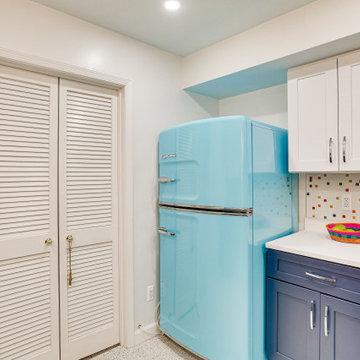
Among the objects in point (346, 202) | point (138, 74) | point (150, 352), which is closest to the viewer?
point (346, 202)

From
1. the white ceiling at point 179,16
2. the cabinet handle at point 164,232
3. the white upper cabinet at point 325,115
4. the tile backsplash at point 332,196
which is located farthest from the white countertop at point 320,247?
the white ceiling at point 179,16

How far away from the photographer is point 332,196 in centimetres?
207

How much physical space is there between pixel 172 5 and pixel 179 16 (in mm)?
132

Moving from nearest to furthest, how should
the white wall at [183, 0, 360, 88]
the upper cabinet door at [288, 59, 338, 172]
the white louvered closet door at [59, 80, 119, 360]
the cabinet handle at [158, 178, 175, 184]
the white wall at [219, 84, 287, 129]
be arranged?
the white wall at [183, 0, 360, 88], the upper cabinet door at [288, 59, 338, 172], the white louvered closet door at [59, 80, 119, 360], the cabinet handle at [158, 178, 175, 184], the white wall at [219, 84, 287, 129]

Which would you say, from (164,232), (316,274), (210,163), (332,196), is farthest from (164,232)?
(332,196)

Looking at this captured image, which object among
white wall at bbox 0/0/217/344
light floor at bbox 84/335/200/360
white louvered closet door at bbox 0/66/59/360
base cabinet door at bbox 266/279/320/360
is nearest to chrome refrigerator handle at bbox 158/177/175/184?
white wall at bbox 0/0/217/344

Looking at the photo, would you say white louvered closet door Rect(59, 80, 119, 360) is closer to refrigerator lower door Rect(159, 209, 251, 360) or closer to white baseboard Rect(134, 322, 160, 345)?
white baseboard Rect(134, 322, 160, 345)

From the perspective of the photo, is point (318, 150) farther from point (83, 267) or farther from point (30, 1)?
point (30, 1)

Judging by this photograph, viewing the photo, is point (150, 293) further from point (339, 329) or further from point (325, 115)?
point (325, 115)

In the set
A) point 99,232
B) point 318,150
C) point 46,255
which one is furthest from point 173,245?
point 318,150

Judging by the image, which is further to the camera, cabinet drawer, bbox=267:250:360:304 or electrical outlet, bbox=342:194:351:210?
electrical outlet, bbox=342:194:351:210

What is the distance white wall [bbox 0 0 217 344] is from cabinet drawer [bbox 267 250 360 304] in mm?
1031

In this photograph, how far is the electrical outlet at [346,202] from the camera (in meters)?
1.99

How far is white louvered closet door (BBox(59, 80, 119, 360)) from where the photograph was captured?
1942 mm
